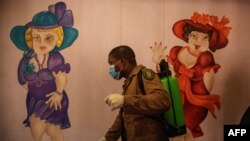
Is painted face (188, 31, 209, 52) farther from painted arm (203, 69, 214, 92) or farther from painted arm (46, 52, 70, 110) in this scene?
painted arm (46, 52, 70, 110)

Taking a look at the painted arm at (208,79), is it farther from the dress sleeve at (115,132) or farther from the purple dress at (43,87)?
the purple dress at (43,87)

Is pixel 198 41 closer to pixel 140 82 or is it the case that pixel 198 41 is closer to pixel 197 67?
pixel 197 67

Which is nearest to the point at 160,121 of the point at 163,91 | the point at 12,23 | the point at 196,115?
the point at 163,91

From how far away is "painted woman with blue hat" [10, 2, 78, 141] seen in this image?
2520 mm

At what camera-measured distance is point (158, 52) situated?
2.62m

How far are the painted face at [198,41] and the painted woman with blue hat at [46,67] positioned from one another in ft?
3.02

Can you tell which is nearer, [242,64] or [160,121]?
[160,121]

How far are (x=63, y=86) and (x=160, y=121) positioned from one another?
81 centimetres

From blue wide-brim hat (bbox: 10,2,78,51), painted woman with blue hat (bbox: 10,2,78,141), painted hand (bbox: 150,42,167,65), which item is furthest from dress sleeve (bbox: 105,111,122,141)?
blue wide-brim hat (bbox: 10,2,78,51)

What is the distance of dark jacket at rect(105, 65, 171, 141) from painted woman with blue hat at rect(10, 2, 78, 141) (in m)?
0.59

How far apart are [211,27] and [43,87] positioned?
1.41 meters

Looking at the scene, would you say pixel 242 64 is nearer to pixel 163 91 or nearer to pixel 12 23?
pixel 163 91

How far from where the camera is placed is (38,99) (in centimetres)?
253

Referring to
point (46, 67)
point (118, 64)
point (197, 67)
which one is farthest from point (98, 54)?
point (197, 67)
